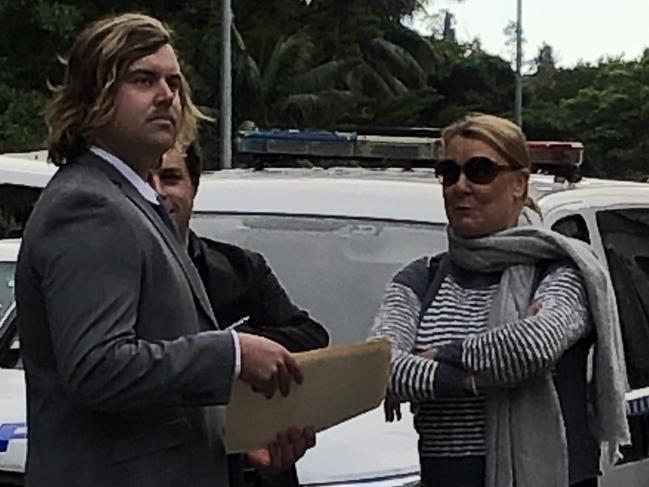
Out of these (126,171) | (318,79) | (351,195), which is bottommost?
(318,79)

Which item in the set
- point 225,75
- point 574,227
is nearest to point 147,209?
point 574,227

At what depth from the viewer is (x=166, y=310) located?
268 cm

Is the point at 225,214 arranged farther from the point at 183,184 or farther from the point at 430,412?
the point at 430,412

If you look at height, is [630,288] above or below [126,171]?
below

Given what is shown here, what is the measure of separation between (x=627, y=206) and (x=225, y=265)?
1998 mm

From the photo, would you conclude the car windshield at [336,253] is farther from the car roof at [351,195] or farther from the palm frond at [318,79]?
the palm frond at [318,79]

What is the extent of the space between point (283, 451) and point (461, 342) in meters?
0.72

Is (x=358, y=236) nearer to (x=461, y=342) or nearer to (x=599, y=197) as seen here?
(x=599, y=197)

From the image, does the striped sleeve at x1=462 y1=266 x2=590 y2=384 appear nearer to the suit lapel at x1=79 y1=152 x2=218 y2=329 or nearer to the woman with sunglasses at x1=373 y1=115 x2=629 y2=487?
the woman with sunglasses at x1=373 y1=115 x2=629 y2=487

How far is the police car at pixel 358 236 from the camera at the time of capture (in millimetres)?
4562

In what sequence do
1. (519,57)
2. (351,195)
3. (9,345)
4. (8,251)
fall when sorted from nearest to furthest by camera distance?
(351,195), (9,345), (8,251), (519,57)

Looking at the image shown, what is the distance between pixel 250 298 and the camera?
3.76 metres

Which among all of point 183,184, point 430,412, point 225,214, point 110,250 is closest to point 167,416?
point 110,250

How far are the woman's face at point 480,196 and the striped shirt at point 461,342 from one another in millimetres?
115
